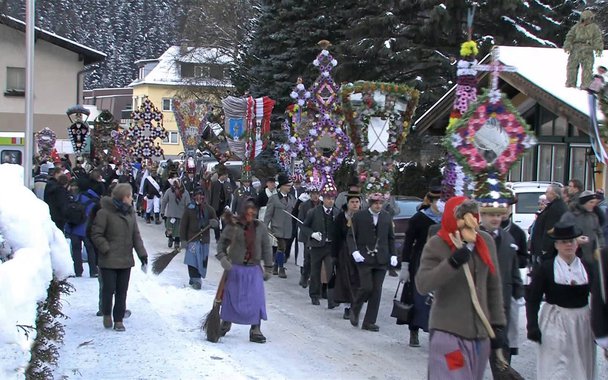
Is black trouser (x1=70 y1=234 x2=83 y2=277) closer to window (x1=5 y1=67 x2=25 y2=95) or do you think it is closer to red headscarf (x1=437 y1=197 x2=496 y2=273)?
red headscarf (x1=437 y1=197 x2=496 y2=273)

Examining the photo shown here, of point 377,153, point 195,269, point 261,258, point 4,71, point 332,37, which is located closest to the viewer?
point 261,258

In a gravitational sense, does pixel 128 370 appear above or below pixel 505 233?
below

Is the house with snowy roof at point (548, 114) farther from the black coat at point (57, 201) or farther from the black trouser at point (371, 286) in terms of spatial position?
the black coat at point (57, 201)

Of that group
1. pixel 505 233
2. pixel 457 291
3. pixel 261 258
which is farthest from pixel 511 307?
pixel 261 258

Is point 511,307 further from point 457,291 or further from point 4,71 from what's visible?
point 4,71

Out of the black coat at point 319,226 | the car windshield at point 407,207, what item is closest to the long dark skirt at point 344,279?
the black coat at point 319,226

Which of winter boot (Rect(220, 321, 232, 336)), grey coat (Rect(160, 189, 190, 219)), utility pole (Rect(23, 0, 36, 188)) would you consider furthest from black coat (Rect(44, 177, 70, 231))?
grey coat (Rect(160, 189, 190, 219))

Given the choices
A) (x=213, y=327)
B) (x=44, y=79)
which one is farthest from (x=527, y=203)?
(x=44, y=79)

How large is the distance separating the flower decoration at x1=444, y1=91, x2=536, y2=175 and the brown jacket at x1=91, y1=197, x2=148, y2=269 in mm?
4001

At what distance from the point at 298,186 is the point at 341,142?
148cm

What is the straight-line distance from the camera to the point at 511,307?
807cm

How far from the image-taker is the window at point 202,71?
51.9 meters

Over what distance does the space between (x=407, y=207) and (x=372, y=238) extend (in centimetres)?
771

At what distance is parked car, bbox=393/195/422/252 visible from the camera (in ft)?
57.2
